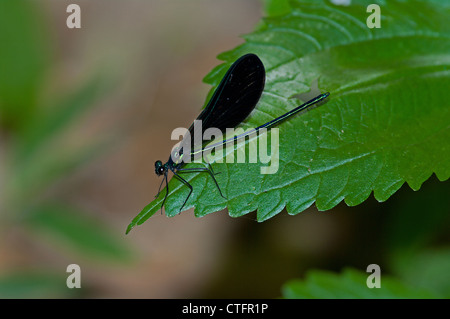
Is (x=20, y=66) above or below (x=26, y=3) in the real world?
below

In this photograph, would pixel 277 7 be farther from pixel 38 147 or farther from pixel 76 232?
pixel 38 147

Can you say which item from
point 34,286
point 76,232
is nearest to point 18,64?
point 76,232

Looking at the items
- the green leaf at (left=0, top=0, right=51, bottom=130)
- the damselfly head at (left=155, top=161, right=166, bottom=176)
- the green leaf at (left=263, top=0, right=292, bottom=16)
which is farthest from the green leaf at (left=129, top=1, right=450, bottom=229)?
the green leaf at (left=0, top=0, right=51, bottom=130)

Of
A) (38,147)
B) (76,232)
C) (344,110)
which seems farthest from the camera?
(38,147)

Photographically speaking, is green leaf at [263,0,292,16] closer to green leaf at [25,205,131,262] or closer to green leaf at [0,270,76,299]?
green leaf at [25,205,131,262]

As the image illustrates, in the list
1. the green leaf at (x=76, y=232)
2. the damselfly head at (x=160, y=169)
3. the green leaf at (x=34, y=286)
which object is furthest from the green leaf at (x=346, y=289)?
the green leaf at (x=34, y=286)

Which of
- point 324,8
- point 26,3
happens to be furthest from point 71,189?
point 324,8
